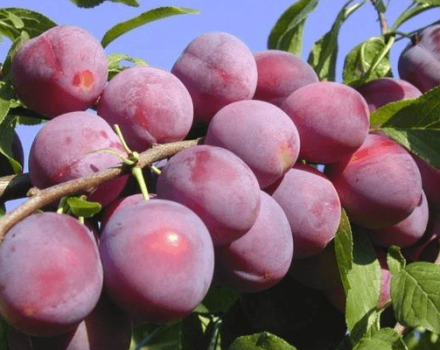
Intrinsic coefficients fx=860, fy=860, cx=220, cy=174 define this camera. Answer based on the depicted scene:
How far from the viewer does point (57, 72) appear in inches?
41.5

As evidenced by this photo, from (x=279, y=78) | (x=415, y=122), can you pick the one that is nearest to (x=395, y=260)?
(x=415, y=122)

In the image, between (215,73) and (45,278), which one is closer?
(45,278)

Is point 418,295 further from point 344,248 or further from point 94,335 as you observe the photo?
point 94,335

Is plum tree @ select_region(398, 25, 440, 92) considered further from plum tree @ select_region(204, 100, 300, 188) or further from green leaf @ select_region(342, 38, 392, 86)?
plum tree @ select_region(204, 100, 300, 188)

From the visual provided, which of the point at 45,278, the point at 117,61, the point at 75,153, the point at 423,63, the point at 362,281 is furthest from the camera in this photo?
the point at 423,63

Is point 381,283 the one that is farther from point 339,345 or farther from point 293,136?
point 293,136

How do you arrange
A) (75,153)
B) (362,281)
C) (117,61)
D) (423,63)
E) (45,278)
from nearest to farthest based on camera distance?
(45,278) → (75,153) → (362,281) → (117,61) → (423,63)

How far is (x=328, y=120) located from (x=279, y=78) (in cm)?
14

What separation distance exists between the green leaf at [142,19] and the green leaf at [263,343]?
0.50m

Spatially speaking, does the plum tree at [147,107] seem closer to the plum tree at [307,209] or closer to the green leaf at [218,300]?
the plum tree at [307,209]

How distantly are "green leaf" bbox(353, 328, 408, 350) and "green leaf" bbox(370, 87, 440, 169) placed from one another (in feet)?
0.80

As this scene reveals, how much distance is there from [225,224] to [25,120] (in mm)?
606

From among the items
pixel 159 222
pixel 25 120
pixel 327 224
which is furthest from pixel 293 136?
pixel 25 120

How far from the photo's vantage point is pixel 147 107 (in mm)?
1009
